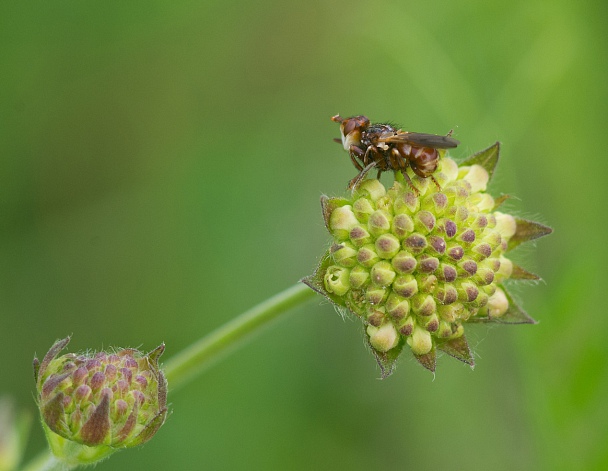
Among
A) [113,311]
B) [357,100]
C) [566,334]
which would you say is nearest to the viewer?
[566,334]

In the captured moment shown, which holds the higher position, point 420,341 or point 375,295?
point 375,295

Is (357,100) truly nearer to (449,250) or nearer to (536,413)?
(536,413)

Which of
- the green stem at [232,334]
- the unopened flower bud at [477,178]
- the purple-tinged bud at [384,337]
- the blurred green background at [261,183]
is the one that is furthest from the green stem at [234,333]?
the blurred green background at [261,183]

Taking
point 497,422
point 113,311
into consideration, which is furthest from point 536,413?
point 113,311

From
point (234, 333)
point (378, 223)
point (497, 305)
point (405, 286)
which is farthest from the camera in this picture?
point (234, 333)

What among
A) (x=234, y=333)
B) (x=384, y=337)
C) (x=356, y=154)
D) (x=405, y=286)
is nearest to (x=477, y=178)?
(x=356, y=154)

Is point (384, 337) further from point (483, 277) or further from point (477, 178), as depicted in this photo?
point (477, 178)
